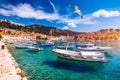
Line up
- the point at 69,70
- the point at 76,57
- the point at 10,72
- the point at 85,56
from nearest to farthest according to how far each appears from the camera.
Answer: the point at 10,72 < the point at 69,70 < the point at 85,56 < the point at 76,57

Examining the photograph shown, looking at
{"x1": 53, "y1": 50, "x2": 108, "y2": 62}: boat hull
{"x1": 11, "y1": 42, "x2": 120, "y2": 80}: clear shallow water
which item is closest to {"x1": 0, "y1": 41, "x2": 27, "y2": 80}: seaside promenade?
{"x1": 11, "y1": 42, "x2": 120, "y2": 80}: clear shallow water

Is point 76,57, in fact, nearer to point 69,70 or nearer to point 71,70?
point 71,70

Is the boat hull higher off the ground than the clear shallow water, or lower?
higher

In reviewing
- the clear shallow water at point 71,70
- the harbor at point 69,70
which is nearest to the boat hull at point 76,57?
the harbor at point 69,70

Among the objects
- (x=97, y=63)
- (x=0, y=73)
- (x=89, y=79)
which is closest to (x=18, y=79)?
(x=0, y=73)

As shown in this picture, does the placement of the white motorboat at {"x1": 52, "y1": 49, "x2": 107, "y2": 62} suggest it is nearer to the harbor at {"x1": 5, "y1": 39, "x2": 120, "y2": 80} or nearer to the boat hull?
the boat hull

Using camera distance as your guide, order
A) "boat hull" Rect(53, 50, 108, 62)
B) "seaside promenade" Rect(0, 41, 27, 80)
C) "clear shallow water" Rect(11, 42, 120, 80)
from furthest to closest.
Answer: "boat hull" Rect(53, 50, 108, 62)
"clear shallow water" Rect(11, 42, 120, 80)
"seaside promenade" Rect(0, 41, 27, 80)

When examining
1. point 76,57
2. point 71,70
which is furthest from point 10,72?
point 76,57

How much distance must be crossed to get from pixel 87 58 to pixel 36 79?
21767mm

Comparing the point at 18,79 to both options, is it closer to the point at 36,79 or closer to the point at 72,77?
the point at 36,79

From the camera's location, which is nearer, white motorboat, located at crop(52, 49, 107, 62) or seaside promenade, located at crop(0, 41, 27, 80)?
seaside promenade, located at crop(0, 41, 27, 80)

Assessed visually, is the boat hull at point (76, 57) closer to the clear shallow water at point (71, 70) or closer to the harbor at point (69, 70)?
the harbor at point (69, 70)

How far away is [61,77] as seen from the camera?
26.4 meters

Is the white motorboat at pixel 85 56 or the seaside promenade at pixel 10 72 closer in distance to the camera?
the seaside promenade at pixel 10 72
